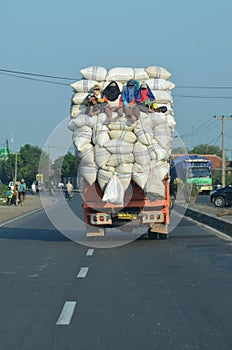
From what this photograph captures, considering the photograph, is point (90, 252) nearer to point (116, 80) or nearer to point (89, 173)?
point (89, 173)

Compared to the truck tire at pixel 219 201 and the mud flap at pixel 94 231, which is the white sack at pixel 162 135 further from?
the truck tire at pixel 219 201

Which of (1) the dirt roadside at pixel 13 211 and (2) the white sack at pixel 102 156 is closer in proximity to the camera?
(2) the white sack at pixel 102 156

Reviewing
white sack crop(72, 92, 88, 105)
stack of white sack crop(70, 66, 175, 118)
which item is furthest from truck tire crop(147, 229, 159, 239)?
white sack crop(72, 92, 88, 105)

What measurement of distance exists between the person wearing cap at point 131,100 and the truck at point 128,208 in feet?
5.87

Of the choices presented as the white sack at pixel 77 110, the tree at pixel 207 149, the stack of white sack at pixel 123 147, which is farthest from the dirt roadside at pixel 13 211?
the tree at pixel 207 149

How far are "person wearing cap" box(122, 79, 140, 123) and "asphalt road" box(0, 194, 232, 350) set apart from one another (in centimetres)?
337

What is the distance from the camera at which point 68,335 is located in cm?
764

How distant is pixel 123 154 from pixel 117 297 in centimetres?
739

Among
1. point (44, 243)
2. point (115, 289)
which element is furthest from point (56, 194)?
point (115, 289)

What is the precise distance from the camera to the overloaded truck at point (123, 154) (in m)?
17.2

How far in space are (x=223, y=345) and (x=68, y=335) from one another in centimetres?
171

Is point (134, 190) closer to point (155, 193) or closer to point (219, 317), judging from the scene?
point (155, 193)

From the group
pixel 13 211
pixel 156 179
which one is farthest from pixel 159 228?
pixel 13 211

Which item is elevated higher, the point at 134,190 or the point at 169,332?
the point at 134,190
